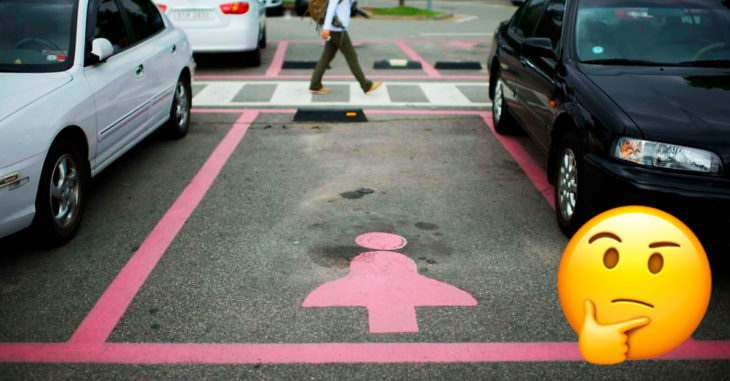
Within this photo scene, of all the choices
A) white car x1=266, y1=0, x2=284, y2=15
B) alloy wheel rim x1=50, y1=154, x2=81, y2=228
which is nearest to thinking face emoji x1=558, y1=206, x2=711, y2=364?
alloy wheel rim x1=50, y1=154, x2=81, y2=228

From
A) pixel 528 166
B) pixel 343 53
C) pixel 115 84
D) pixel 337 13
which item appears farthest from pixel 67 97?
pixel 343 53

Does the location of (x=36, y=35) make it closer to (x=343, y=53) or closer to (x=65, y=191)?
(x=65, y=191)

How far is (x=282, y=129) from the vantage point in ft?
27.2

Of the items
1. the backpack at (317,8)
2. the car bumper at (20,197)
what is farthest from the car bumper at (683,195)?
the backpack at (317,8)

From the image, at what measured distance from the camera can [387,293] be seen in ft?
13.3

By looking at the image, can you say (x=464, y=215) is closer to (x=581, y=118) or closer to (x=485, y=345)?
(x=581, y=118)

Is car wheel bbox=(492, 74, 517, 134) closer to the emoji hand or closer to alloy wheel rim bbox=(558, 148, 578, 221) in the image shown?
alloy wheel rim bbox=(558, 148, 578, 221)

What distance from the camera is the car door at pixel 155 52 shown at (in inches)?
254

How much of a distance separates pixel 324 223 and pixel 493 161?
2392 mm

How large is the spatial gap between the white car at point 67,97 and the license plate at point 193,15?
487cm

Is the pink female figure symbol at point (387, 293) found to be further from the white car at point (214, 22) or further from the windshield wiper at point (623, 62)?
the white car at point (214, 22)

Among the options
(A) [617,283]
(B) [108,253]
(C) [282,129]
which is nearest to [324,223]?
(B) [108,253]

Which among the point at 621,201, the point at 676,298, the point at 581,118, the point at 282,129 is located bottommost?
the point at 282,129

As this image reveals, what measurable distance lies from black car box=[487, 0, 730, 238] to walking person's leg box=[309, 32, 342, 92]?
3546 mm
